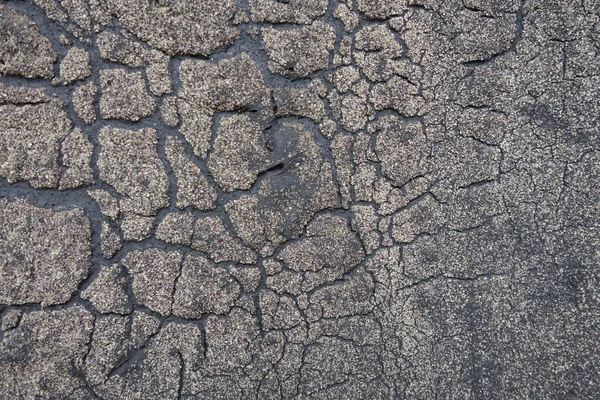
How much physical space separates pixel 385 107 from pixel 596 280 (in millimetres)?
927

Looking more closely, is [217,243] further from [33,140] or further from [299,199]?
[33,140]

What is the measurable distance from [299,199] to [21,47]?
1.01m

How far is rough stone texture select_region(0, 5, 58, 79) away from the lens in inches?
67.6

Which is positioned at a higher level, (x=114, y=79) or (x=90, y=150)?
(x=114, y=79)

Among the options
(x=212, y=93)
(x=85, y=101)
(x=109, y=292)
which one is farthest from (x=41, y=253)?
(x=212, y=93)

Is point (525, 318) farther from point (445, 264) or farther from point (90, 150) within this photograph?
point (90, 150)

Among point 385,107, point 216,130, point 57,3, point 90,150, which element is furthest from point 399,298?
point 57,3

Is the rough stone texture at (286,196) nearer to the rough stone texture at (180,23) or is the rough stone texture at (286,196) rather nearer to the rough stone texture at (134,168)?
the rough stone texture at (134,168)

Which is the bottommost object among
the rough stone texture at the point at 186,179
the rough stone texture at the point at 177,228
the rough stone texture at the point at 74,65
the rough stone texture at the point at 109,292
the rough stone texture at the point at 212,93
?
the rough stone texture at the point at 109,292

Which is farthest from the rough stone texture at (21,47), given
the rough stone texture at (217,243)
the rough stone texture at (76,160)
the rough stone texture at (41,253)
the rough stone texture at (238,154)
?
the rough stone texture at (217,243)

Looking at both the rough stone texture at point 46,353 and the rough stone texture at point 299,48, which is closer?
the rough stone texture at point 46,353

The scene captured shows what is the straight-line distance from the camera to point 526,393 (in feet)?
6.00

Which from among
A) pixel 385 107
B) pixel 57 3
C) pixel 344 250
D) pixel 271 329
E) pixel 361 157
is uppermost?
pixel 57 3

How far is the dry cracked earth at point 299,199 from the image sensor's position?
1736mm
